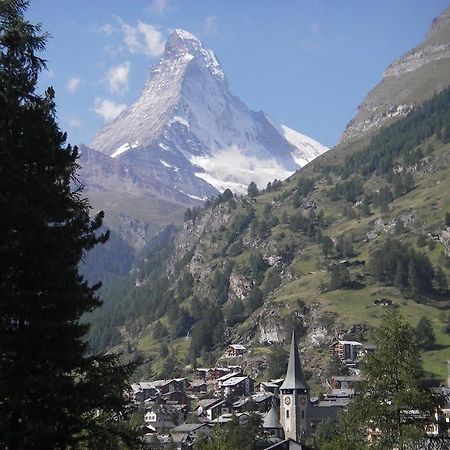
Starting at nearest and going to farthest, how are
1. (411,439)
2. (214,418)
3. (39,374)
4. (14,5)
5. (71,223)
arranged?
(14,5) → (39,374) → (71,223) → (411,439) → (214,418)

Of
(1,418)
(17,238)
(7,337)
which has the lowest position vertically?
(1,418)

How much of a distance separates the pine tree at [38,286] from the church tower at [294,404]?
140m

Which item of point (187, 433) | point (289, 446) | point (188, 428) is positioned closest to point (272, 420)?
point (187, 433)

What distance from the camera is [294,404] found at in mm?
171875

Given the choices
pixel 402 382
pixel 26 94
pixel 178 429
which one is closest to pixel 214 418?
pixel 178 429

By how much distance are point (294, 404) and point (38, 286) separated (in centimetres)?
14537

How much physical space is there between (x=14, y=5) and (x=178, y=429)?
505 feet

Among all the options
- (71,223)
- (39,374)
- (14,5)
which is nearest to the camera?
(14,5)

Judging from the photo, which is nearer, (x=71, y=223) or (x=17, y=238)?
(x=17, y=238)

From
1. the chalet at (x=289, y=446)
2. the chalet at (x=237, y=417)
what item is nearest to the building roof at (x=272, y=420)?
the chalet at (x=237, y=417)

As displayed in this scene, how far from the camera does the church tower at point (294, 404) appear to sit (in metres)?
170

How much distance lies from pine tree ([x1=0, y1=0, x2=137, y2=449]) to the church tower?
140207 millimetres

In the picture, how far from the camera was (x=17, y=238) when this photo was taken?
31.3 meters

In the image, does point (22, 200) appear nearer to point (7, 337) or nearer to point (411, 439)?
point (7, 337)
